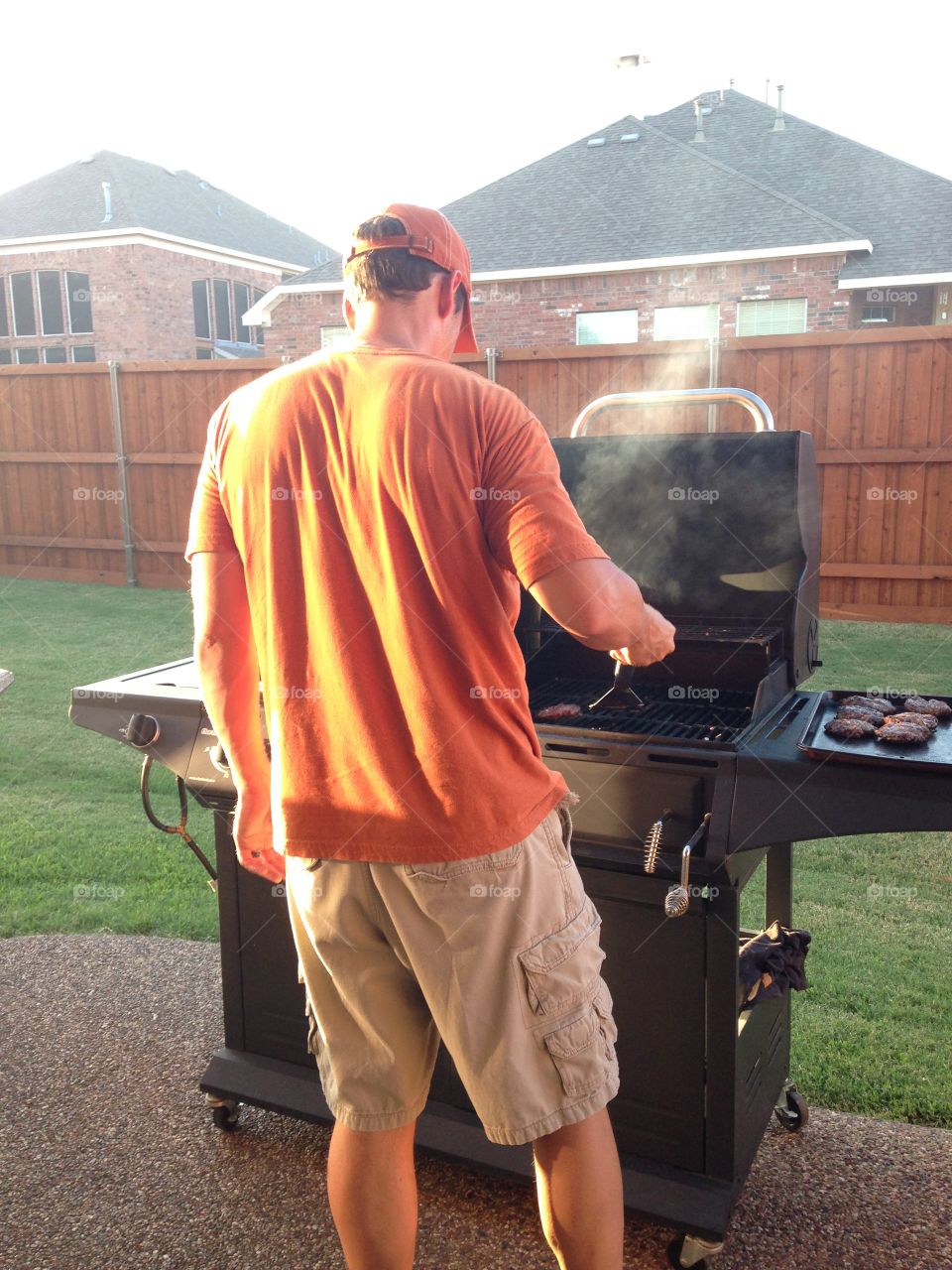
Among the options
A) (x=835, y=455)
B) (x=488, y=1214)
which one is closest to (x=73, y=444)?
(x=835, y=455)

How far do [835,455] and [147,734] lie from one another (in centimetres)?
620

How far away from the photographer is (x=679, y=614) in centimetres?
224

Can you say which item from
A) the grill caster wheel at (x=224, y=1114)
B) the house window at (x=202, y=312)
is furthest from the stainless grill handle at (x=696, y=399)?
the house window at (x=202, y=312)

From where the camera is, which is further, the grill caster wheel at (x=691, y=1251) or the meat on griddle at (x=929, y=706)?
the meat on griddle at (x=929, y=706)

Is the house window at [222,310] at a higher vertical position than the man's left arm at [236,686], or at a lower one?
higher

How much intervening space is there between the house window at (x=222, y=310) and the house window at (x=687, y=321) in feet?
47.2

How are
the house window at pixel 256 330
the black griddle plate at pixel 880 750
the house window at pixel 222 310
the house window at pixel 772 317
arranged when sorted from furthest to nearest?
the house window at pixel 256 330, the house window at pixel 222 310, the house window at pixel 772 317, the black griddle plate at pixel 880 750

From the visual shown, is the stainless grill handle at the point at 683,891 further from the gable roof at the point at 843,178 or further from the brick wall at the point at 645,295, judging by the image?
the gable roof at the point at 843,178

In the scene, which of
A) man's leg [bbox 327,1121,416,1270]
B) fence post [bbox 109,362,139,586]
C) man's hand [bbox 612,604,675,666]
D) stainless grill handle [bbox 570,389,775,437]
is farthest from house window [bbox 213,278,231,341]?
man's leg [bbox 327,1121,416,1270]

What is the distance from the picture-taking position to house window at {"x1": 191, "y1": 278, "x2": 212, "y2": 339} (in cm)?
2480

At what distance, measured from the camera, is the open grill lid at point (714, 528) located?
2090 millimetres

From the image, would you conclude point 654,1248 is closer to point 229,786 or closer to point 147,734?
point 229,786

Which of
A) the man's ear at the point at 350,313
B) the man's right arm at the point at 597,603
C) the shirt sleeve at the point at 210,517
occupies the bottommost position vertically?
the man's right arm at the point at 597,603

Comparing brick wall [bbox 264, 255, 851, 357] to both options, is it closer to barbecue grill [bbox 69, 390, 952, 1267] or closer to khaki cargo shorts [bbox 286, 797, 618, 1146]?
barbecue grill [bbox 69, 390, 952, 1267]
